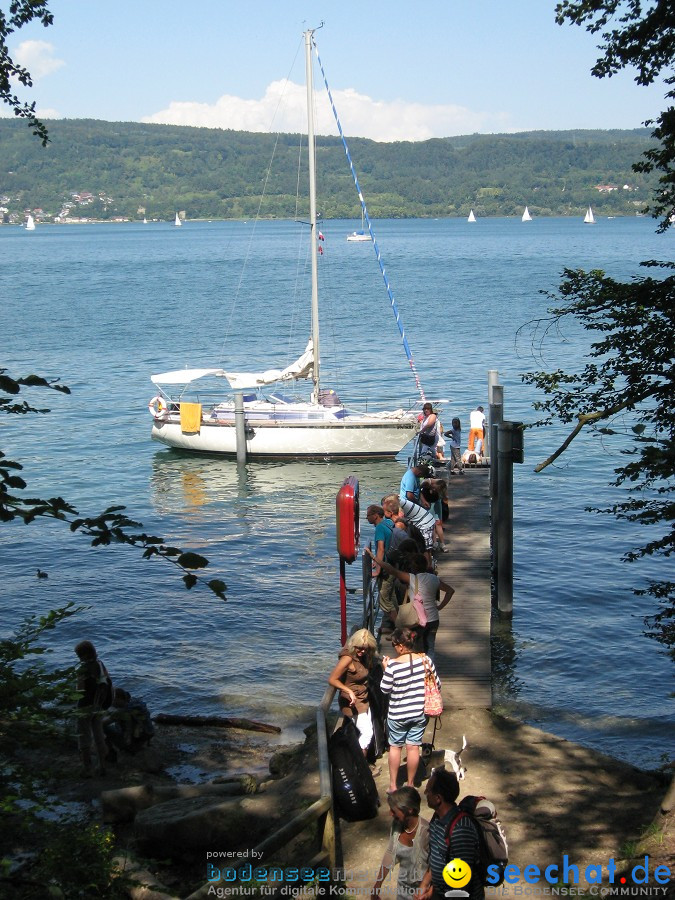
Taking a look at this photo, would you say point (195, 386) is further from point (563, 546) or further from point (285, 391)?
point (563, 546)

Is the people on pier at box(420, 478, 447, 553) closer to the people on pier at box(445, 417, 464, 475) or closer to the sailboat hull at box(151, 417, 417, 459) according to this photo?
the people on pier at box(445, 417, 464, 475)

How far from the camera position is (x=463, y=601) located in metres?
12.8

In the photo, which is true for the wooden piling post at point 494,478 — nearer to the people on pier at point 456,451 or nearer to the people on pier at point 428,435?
the people on pier at point 428,435

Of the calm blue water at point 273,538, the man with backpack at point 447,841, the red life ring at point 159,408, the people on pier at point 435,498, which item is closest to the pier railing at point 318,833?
the man with backpack at point 447,841

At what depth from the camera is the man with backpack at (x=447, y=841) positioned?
576cm

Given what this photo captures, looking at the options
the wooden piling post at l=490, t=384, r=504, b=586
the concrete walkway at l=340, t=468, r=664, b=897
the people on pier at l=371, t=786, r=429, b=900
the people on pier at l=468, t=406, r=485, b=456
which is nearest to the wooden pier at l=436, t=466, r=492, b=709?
the concrete walkway at l=340, t=468, r=664, b=897

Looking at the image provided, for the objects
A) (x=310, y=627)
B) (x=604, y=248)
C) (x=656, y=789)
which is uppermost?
(x=604, y=248)

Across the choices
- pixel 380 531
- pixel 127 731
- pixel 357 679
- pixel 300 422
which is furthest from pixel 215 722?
pixel 300 422

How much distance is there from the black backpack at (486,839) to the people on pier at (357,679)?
225 cm

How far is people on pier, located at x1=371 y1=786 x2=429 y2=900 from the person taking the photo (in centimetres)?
608

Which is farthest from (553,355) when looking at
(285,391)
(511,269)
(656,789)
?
(511,269)

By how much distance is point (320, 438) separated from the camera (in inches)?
1160

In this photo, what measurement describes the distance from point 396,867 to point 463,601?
5.98 m

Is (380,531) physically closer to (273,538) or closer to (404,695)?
(404,695)
